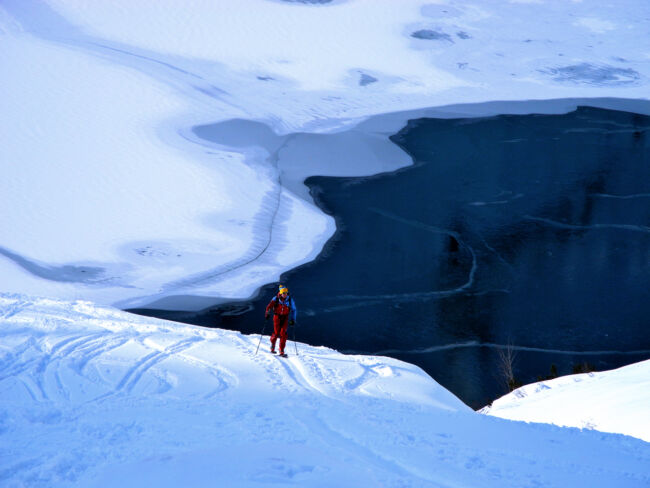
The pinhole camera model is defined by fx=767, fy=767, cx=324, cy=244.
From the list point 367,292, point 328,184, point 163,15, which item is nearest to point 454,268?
point 367,292

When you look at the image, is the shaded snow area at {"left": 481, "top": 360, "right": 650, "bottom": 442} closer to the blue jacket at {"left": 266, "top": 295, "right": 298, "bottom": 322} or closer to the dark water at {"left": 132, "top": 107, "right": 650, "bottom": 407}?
the dark water at {"left": 132, "top": 107, "right": 650, "bottom": 407}

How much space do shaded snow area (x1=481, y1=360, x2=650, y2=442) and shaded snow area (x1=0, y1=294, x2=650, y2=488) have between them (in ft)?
2.98

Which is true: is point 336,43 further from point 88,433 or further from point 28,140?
point 88,433

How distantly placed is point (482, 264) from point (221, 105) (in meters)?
7.33

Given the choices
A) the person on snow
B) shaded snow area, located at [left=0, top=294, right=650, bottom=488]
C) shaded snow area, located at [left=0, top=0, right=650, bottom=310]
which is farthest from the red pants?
shaded snow area, located at [left=0, top=0, right=650, bottom=310]

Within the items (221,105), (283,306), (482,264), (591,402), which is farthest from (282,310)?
(221,105)

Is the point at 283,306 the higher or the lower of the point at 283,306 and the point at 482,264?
the higher

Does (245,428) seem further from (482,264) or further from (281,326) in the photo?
(482,264)

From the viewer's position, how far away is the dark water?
31.2ft

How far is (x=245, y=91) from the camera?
56.6 ft

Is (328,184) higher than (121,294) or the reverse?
higher

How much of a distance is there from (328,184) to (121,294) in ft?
17.8

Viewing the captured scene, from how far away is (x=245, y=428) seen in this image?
4230 mm

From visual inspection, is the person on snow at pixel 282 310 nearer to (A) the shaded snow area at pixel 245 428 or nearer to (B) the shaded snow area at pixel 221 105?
(A) the shaded snow area at pixel 245 428
